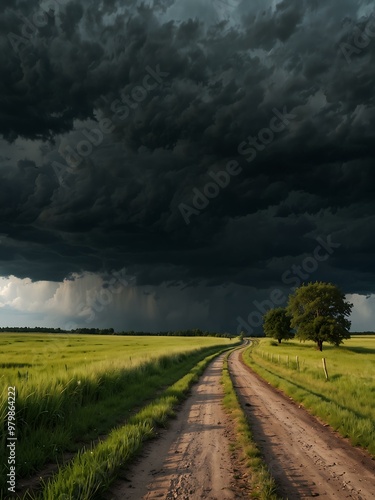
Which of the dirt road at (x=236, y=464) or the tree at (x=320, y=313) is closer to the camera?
the dirt road at (x=236, y=464)

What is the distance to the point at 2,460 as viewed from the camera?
7.36 meters

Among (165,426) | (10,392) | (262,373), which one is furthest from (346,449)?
(262,373)

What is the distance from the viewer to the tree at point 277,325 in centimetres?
10231

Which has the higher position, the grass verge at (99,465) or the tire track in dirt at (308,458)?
the grass verge at (99,465)

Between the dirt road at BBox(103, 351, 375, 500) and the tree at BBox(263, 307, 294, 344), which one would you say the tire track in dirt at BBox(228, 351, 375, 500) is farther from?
the tree at BBox(263, 307, 294, 344)

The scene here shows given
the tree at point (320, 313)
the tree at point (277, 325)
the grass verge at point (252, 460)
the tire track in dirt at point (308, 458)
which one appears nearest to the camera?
the grass verge at point (252, 460)

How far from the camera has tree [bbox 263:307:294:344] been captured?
102m

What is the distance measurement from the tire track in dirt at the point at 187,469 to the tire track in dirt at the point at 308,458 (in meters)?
0.95

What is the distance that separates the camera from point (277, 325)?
102 meters

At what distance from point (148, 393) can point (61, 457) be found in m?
9.50

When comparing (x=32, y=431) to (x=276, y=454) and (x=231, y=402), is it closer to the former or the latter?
(x=276, y=454)

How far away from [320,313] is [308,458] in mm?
65549

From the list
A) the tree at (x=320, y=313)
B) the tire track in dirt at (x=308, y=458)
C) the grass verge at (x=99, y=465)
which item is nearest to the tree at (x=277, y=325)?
the tree at (x=320, y=313)

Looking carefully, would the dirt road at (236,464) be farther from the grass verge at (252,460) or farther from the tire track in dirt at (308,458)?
the grass verge at (252,460)
